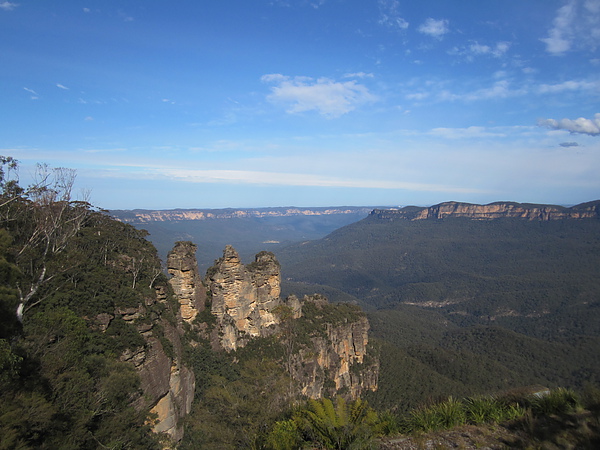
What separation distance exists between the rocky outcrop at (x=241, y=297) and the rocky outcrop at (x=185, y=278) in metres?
2.22

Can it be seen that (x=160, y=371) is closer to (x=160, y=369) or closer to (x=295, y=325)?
(x=160, y=369)

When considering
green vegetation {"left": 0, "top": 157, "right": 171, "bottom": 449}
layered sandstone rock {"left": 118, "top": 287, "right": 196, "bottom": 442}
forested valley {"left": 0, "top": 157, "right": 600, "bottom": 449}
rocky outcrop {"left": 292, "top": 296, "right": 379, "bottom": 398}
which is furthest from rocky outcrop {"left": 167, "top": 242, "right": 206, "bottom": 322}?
rocky outcrop {"left": 292, "top": 296, "right": 379, "bottom": 398}

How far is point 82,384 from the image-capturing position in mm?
13391

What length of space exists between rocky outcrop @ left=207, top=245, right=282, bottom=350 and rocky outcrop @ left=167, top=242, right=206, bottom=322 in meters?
2.22

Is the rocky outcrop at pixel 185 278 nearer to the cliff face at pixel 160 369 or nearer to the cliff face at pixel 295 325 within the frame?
the cliff face at pixel 295 325

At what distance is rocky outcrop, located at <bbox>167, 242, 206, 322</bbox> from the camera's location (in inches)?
1147

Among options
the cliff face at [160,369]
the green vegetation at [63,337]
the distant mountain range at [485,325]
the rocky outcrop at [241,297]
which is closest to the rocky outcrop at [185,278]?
the rocky outcrop at [241,297]

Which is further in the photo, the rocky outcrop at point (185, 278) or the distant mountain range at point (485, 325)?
the distant mountain range at point (485, 325)

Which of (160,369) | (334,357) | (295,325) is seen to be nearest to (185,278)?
(160,369)

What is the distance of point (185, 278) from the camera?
29.9m

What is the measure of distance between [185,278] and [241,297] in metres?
6.42

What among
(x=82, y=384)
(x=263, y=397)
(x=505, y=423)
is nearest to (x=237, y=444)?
(x=263, y=397)

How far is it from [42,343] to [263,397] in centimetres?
1124

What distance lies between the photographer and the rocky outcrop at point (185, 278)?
2912 centimetres
